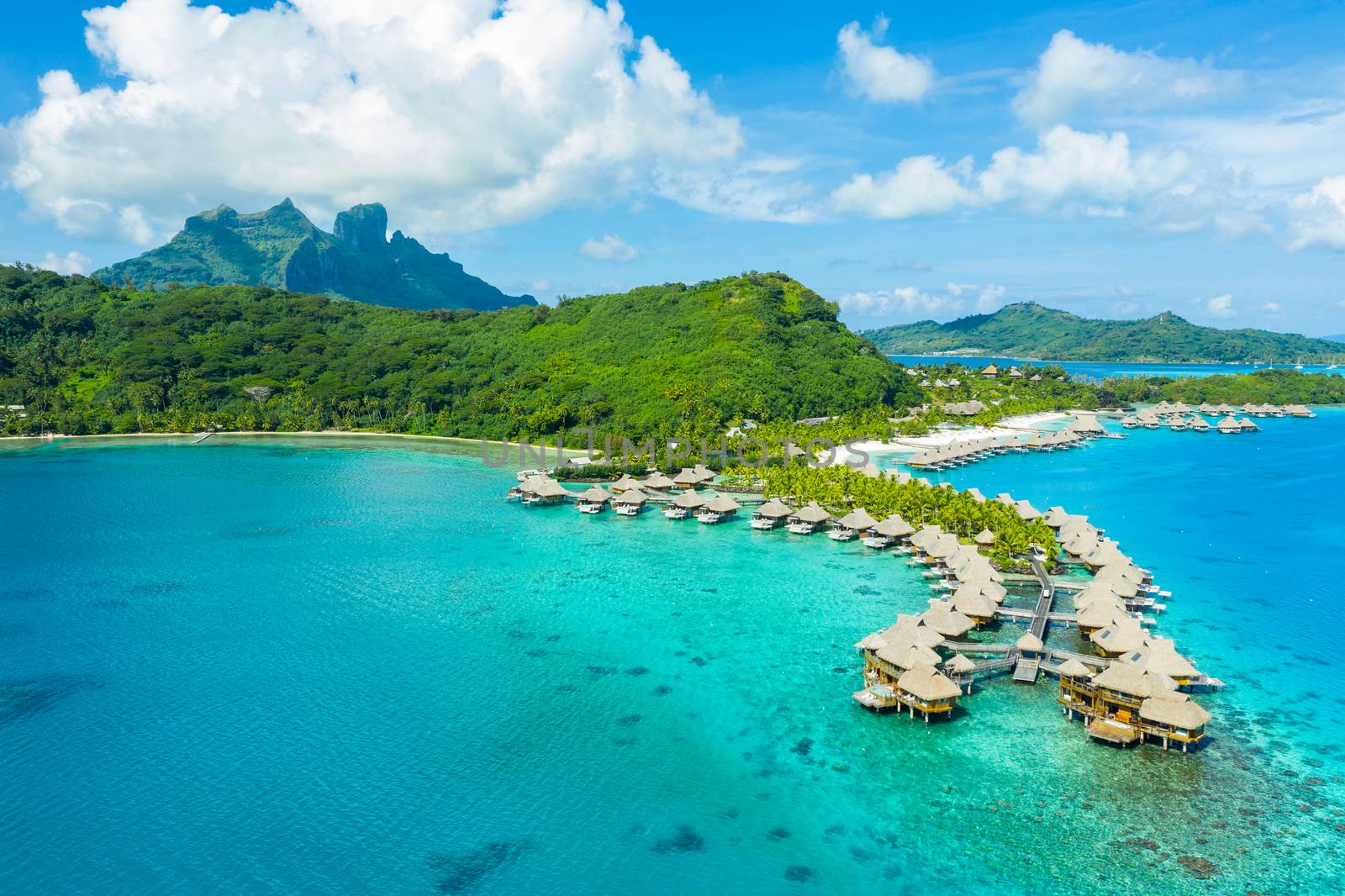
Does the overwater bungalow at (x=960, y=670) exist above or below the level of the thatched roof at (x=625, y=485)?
below

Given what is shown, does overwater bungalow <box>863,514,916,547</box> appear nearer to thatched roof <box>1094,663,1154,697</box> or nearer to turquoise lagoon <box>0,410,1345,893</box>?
turquoise lagoon <box>0,410,1345,893</box>

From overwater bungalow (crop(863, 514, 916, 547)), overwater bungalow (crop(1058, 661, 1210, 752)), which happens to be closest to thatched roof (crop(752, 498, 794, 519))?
overwater bungalow (crop(863, 514, 916, 547))

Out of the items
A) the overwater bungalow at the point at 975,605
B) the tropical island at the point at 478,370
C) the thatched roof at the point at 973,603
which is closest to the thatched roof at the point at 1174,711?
the overwater bungalow at the point at 975,605

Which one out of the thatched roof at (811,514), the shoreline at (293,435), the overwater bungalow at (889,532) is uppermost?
the shoreline at (293,435)

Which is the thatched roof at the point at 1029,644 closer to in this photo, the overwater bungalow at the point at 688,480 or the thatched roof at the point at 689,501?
the thatched roof at the point at 689,501

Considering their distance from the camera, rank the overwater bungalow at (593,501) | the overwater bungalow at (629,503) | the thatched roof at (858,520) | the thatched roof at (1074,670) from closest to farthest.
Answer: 1. the thatched roof at (1074,670)
2. the thatched roof at (858,520)
3. the overwater bungalow at (629,503)
4. the overwater bungalow at (593,501)

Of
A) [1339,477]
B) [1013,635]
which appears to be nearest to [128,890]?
[1013,635]

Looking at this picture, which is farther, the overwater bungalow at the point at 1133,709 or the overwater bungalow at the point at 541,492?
the overwater bungalow at the point at 541,492
